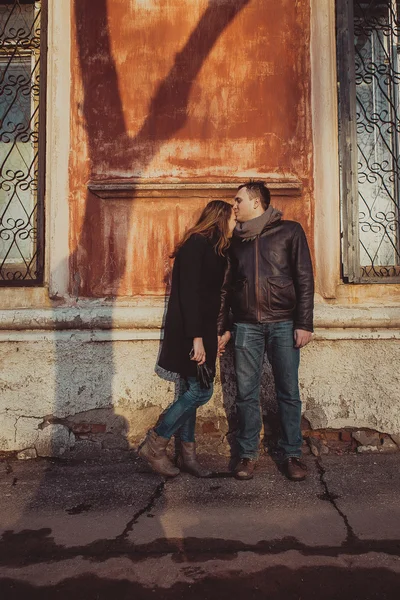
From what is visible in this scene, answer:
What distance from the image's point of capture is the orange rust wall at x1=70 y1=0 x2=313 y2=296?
4266mm

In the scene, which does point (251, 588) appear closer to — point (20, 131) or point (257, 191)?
point (257, 191)

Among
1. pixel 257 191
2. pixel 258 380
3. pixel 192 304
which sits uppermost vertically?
pixel 257 191

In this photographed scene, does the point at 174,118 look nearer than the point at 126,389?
No

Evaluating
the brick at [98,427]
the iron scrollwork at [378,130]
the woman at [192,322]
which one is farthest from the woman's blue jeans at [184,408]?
the iron scrollwork at [378,130]

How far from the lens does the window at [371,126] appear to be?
439 centimetres

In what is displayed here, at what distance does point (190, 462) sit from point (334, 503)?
3.51 ft

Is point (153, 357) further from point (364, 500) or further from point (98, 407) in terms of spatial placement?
point (364, 500)

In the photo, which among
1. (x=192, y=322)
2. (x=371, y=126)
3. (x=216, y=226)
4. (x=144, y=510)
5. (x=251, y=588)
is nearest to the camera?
(x=251, y=588)

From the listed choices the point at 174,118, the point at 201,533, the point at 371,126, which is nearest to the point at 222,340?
the point at 201,533

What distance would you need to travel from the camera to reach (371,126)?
4551 mm

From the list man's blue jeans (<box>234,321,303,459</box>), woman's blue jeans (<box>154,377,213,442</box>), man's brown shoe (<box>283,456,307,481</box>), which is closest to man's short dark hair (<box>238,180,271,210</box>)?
man's blue jeans (<box>234,321,303,459</box>)

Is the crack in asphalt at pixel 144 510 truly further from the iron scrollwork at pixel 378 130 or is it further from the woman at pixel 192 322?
the iron scrollwork at pixel 378 130

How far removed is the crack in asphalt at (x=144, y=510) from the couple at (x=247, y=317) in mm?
192

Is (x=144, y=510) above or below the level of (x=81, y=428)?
below
